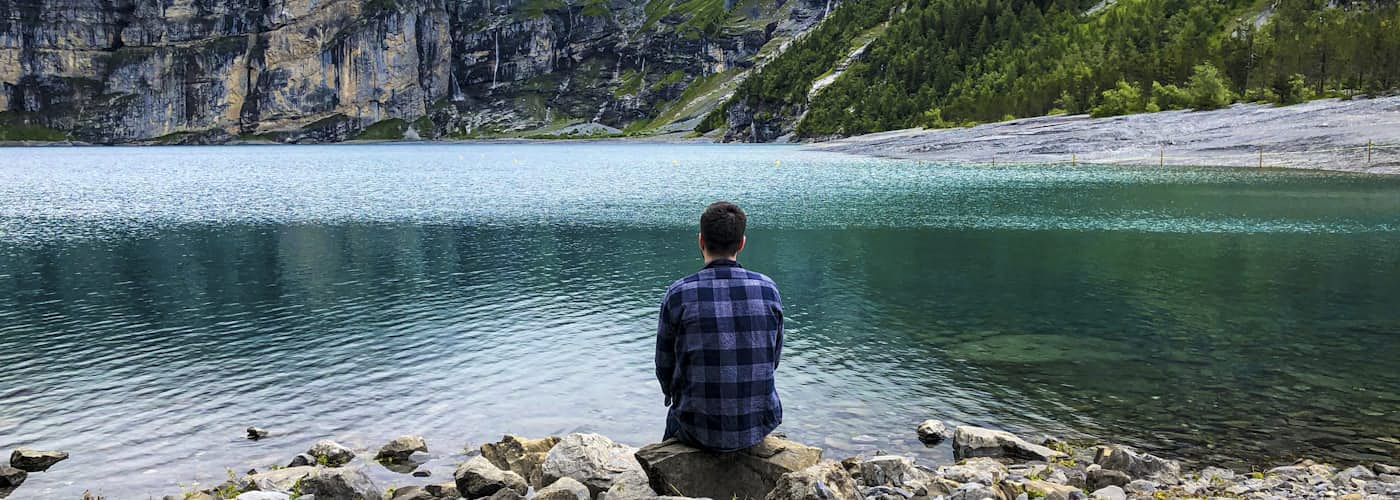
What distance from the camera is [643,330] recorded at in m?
23.9

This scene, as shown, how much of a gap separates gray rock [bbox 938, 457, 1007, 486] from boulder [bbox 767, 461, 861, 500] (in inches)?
118

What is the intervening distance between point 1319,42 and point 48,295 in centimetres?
13028

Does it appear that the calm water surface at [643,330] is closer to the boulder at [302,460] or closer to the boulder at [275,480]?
the boulder at [302,460]

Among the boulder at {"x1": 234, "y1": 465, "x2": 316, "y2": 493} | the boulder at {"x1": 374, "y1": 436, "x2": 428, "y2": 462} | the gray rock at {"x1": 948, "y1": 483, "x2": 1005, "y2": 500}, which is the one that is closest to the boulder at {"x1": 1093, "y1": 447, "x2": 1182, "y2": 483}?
the gray rock at {"x1": 948, "y1": 483, "x2": 1005, "y2": 500}

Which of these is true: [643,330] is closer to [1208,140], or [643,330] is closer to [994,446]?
[994,446]

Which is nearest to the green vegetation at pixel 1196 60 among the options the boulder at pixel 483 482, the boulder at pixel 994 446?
the boulder at pixel 994 446

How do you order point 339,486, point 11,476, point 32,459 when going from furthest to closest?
1. point 32,459
2. point 11,476
3. point 339,486

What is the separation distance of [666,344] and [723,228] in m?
1.34

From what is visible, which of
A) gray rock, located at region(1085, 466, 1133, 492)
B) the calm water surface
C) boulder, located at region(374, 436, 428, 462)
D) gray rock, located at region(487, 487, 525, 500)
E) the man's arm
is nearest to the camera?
the man's arm

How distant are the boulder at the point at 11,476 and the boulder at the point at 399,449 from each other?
→ 4.69 metres

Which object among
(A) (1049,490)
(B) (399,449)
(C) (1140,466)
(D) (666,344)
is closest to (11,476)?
(B) (399,449)

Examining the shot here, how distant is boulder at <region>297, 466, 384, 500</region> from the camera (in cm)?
1103

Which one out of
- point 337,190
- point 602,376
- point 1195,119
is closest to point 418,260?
point 602,376

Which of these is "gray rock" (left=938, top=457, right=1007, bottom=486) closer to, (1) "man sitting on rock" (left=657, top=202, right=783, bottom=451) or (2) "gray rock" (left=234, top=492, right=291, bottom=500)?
(1) "man sitting on rock" (left=657, top=202, right=783, bottom=451)
